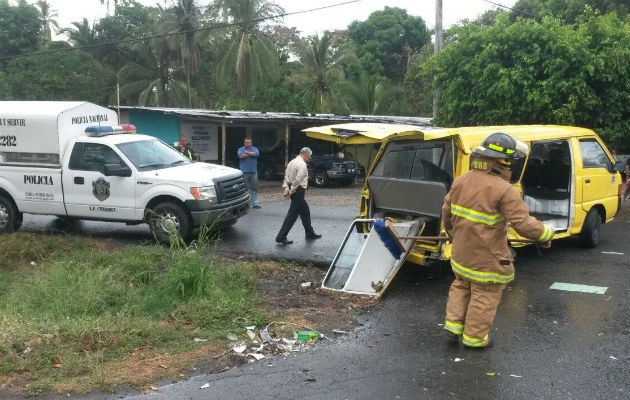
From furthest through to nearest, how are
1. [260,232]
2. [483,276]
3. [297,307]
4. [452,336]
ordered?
[260,232] < [297,307] < [452,336] < [483,276]

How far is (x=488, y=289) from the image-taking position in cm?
518

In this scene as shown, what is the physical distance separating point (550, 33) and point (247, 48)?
22.0m

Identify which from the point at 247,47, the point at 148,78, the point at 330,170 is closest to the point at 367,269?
the point at 330,170

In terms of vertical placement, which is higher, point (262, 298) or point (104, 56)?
point (104, 56)

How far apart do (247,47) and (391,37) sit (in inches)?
459

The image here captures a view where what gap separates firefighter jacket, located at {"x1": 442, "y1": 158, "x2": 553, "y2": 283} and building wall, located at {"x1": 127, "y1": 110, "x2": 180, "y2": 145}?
1926cm

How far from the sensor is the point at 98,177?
10484mm

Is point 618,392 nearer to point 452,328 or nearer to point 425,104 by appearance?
point 452,328

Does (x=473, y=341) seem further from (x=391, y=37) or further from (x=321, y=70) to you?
(x=391, y=37)

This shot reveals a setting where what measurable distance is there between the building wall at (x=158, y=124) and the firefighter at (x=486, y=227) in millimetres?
19262

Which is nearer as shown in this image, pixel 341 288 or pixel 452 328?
pixel 452 328

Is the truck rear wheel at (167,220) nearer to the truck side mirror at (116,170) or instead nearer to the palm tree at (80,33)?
the truck side mirror at (116,170)

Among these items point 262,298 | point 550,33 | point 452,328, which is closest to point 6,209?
point 262,298

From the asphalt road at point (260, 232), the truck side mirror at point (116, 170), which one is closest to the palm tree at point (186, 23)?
the asphalt road at point (260, 232)
